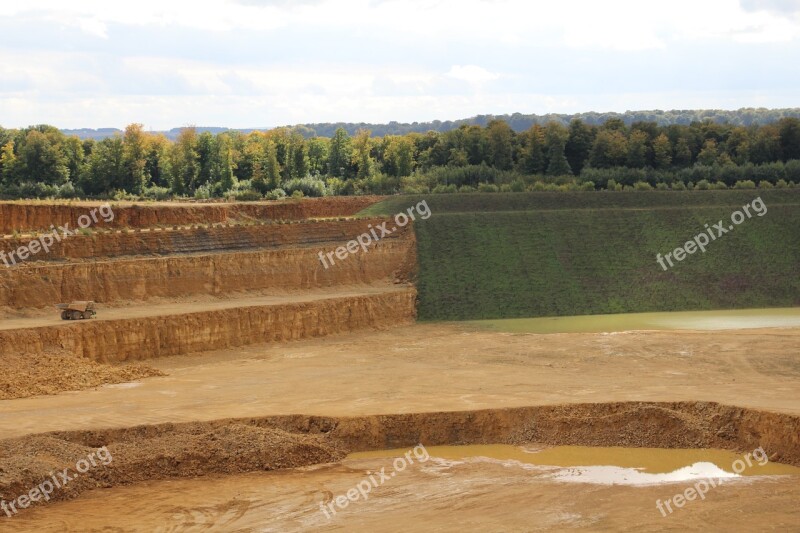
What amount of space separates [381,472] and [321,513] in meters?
3.63

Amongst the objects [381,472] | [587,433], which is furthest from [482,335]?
[381,472]

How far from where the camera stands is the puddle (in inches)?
1089

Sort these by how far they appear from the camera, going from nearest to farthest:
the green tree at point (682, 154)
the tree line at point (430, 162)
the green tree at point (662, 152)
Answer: the tree line at point (430, 162)
the green tree at point (662, 152)
the green tree at point (682, 154)

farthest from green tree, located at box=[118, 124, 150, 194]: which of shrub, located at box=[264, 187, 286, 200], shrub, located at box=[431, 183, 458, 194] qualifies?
shrub, located at box=[431, 183, 458, 194]

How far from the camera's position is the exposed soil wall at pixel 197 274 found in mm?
44719

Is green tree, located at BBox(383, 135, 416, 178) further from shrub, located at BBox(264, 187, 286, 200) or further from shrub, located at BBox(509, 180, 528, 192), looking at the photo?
shrub, located at BBox(264, 187, 286, 200)

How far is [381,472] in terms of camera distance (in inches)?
1111

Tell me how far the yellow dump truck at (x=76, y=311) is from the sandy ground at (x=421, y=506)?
16480 mm

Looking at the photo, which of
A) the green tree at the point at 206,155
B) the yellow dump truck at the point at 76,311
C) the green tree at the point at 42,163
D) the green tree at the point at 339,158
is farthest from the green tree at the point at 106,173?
the yellow dump truck at the point at 76,311

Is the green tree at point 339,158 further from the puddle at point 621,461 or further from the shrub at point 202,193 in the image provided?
the puddle at point 621,461

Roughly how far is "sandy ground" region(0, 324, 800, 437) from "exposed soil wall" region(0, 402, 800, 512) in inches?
31.6

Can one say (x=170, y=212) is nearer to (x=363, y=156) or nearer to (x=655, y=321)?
(x=655, y=321)

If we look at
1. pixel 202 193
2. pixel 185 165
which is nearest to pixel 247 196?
pixel 202 193

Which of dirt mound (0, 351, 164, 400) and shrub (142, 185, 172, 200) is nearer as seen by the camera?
dirt mound (0, 351, 164, 400)
